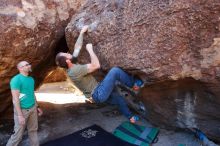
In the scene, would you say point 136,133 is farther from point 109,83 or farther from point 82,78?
point 82,78

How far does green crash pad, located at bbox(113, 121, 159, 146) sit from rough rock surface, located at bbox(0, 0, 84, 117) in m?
2.34

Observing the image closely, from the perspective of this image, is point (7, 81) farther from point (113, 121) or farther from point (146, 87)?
point (146, 87)

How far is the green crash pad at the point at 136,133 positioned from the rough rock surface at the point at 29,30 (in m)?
2.34

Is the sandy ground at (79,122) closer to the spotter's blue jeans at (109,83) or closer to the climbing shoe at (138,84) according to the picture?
the climbing shoe at (138,84)

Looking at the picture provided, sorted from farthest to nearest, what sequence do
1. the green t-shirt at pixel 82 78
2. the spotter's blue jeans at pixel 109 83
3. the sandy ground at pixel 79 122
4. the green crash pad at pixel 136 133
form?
the sandy ground at pixel 79 122
the green crash pad at pixel 136 133
the green t-shirt at pixel 82 78
the spotter's blue jeans at pixel 109 83

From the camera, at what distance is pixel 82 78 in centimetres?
547

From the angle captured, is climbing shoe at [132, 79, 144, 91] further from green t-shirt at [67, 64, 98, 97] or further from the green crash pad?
the green crash pad

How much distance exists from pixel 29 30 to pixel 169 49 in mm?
3040

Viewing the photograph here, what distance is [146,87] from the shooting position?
5.68m

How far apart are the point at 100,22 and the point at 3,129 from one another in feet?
11.7

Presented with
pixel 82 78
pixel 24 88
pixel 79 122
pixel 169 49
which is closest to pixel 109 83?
pixel 82 78

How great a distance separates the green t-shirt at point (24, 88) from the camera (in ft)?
17.2

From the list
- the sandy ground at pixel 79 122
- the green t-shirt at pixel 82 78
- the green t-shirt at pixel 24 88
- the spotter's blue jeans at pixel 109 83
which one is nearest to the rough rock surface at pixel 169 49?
the spotter's blue jeans at pixel 109 83

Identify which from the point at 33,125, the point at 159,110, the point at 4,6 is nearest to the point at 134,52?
the point at 159,110
